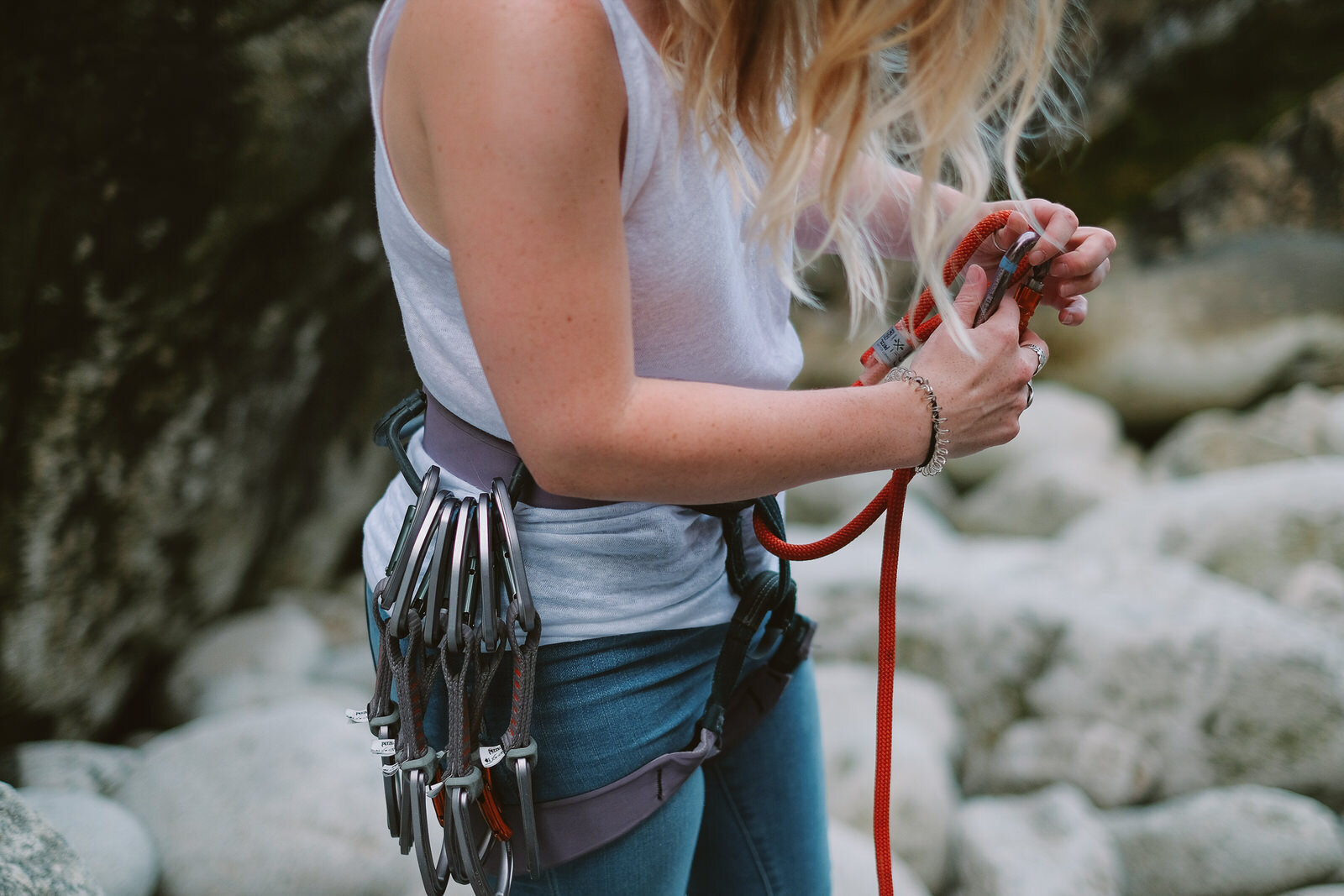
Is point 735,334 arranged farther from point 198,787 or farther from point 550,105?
point 198,787

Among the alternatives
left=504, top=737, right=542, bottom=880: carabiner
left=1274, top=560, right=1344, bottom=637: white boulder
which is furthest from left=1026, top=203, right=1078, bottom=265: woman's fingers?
left=1274, top=560, right=1344, bottom=637: white boulder

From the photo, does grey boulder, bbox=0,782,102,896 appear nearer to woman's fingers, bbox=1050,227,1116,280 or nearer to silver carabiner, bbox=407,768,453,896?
silver carabiner, bbox=407,768,453,896

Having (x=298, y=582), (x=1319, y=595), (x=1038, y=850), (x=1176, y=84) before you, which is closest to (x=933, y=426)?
(x=1038, y=850)

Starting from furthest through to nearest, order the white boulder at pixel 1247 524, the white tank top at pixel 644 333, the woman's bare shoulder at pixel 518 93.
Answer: the white boulder at pixel 1247 524
the white tank top at pixel 644 333
the woman's bare shoulder at pixel 518 93

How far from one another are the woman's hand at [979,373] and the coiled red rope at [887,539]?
4 cm

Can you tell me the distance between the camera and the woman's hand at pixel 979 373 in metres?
0.87

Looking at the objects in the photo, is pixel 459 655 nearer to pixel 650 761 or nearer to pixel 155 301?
pixel 650 761

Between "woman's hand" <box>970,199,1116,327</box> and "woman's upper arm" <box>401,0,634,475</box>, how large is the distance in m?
0.44

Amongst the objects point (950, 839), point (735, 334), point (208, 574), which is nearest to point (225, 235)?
point (208, 574)

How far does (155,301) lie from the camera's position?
2.16m

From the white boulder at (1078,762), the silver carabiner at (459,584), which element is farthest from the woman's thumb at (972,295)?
the white boulder at (1078,762)

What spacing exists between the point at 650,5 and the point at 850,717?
197 centimetres

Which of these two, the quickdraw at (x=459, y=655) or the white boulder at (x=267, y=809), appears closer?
the quickdraw at (x=459, y=655)

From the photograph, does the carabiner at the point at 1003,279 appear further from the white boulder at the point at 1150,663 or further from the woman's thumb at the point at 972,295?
the white boulder at the point at 1150,663
